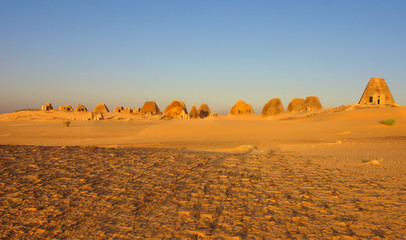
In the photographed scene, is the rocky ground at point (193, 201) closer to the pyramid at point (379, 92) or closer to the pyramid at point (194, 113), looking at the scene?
the pyramid at point (379, 92)

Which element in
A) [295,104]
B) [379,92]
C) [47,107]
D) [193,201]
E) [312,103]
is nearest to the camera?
[193,201]

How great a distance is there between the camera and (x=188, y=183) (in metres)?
4.71

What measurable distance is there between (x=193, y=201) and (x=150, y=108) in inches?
1919

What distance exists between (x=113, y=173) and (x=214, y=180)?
187cm

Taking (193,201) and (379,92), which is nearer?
(193,201)

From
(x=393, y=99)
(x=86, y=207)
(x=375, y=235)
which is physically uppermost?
(x=393, y=99)

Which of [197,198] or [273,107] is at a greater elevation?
[273,107]

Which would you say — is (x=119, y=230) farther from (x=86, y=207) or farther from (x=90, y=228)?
(x=86, y=207)

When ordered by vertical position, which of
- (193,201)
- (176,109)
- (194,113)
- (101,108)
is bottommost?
(193,201)

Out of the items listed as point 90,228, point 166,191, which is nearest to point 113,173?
point 166,191

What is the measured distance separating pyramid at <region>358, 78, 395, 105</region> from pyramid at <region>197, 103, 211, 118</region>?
24920mm

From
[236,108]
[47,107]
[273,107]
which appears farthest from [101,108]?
[273,107]

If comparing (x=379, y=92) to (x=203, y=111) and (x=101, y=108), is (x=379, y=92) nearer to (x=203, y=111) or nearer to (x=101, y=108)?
(x=203, y=111)

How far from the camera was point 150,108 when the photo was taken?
169 ft
